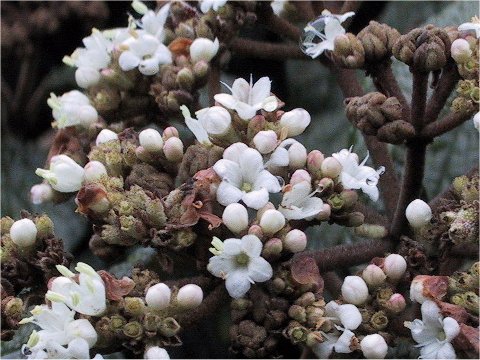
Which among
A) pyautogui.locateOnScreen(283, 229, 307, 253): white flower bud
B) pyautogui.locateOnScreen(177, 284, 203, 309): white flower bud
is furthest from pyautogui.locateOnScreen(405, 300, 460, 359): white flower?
pyautogui.locateOnScreen(177, 284, 203, 309): white flower bud

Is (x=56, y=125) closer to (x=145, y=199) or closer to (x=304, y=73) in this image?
(x=145, y=199)

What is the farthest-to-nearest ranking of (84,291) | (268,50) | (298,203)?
(268,50)
(298,203)
(84,291)

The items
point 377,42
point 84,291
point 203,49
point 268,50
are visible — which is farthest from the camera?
point 268,50

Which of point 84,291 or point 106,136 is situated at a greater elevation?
point 106,136

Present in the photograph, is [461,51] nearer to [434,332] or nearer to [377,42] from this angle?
[377,42]

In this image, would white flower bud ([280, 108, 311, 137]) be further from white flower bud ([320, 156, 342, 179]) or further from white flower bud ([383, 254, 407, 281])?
white flower bud ([383, 254, 407, 281])

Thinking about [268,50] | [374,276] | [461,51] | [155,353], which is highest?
[461,51]

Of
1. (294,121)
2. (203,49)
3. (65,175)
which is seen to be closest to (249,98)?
(294,121)
